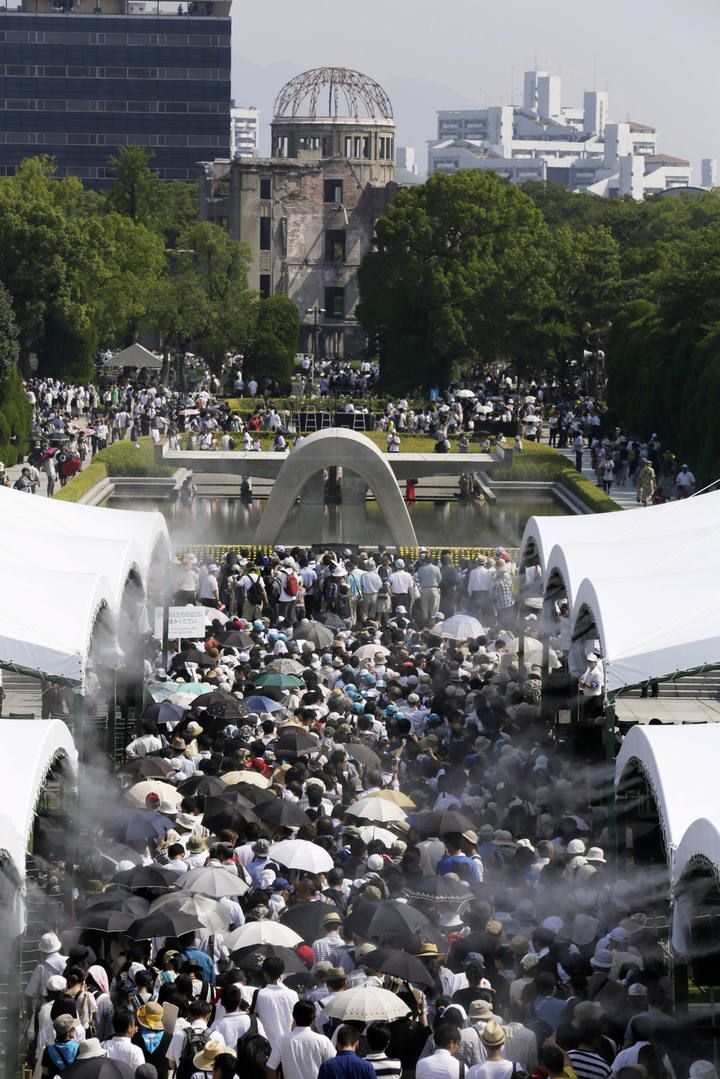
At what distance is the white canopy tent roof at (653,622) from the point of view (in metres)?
17.5

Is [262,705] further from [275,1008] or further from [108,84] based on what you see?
[108,84]

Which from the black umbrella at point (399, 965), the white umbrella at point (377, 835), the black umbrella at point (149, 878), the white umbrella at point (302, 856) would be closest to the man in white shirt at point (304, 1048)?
the black umbrella at point (399, 965)

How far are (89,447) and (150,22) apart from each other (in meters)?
95.3

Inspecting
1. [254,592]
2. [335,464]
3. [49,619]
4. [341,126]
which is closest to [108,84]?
[341,126]

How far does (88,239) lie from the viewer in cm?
6309

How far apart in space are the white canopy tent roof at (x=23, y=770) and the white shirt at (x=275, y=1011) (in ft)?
6.60

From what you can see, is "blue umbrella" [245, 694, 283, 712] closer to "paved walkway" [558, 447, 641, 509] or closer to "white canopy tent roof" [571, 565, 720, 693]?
"white canopy tent roof" [571, 565, 720, 693]

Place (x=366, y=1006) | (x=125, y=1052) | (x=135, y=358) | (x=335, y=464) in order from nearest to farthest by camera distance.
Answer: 1. (x=125, y=1052)
2. (x=366, y=1006)
3. (x=335, y=464)
4. (x=135, y=358)

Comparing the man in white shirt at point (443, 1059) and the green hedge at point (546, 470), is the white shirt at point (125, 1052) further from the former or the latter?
the green hedge at point (546, 470)

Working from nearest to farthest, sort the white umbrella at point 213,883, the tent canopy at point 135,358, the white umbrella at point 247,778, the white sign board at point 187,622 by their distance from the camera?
the white umbrella at point 213,883 → the white umbrella at point 247,778 → the white sign board at point 187,622 → the tent canopy at point 135,358

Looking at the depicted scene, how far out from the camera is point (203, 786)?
16.2 meters

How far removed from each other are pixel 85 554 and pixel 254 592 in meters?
8.33

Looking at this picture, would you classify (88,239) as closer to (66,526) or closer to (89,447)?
(89,447)

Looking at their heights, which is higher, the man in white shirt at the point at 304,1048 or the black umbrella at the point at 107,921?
the black umbrella at the point at 107,921
